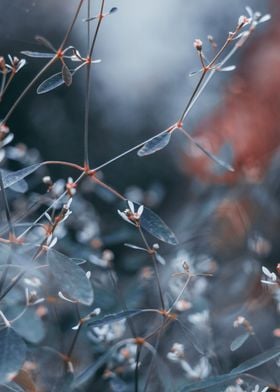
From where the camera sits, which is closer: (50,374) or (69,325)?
(50,374)

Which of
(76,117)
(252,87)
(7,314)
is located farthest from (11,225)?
(76,117)

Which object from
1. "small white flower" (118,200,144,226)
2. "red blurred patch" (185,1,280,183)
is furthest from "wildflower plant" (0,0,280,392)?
"red blurred patch" (185,1,280,183)

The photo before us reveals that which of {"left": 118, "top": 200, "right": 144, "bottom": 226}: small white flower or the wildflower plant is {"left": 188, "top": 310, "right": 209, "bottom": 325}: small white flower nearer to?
the wildflower plant

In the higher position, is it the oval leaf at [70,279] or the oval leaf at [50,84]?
the oval leaf at [50,84]

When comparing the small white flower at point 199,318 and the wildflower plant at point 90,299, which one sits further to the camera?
the small white flower at point 199,318

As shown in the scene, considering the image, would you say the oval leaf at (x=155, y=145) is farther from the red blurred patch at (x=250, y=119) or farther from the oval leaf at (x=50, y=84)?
the red blurred patch at (x=250, y=119)

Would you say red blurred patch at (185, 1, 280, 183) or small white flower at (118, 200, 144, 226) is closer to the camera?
small white flower at (118, 200, 144, 226)

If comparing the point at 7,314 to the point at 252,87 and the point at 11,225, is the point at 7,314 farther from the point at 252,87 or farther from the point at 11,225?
the point at 252,87

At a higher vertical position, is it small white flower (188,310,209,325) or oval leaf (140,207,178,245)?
oval leaf (140,207,178,245)

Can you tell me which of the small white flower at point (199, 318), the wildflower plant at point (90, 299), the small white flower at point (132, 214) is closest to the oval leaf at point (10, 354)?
the wildflower plant at point (90, 299)
